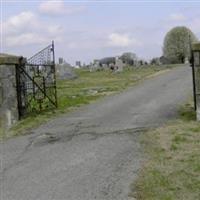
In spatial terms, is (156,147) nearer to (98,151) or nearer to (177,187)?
(98,151)

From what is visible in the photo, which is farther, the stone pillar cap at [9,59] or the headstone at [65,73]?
the headstone at [65,73]

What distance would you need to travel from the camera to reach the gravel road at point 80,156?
258 inches

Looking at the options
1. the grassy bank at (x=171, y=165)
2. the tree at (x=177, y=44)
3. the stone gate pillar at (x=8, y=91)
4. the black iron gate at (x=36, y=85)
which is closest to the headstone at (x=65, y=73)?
the black iron gate at (x=36, y=85)

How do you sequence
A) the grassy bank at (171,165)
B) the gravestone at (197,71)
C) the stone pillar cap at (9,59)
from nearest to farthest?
the grassy bank at (171,165)
the gravestone at (197,71)
the stone pillar cap at (9,59)

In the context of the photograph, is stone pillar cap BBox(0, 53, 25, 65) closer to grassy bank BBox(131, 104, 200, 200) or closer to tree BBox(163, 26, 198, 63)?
grassy bank BBox(131, 104, 200, 200)

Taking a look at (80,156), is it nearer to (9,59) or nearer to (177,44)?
Result: (9,59)

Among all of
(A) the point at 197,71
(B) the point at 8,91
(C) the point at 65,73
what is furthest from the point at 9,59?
(C) the point at 65,73

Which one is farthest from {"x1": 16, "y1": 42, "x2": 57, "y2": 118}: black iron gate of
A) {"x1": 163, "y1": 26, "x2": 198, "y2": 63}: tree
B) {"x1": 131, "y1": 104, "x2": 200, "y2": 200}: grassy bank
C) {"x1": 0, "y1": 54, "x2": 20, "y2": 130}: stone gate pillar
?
{"x1": 163, "y1": 26, "x2": 198, "y2": 63}: tree

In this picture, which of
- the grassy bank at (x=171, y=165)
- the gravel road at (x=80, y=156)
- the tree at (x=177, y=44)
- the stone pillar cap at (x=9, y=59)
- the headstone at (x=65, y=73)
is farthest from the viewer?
the tree at (x=177, y=44)

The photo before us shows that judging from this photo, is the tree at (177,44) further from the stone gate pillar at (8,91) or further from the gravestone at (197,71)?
the gravestone at (197,71)

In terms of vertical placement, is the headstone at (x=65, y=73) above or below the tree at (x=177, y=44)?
below

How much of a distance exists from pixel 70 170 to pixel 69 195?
127 centimetres

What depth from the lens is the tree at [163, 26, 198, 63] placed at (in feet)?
204

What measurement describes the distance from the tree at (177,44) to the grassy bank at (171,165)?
52.1m
